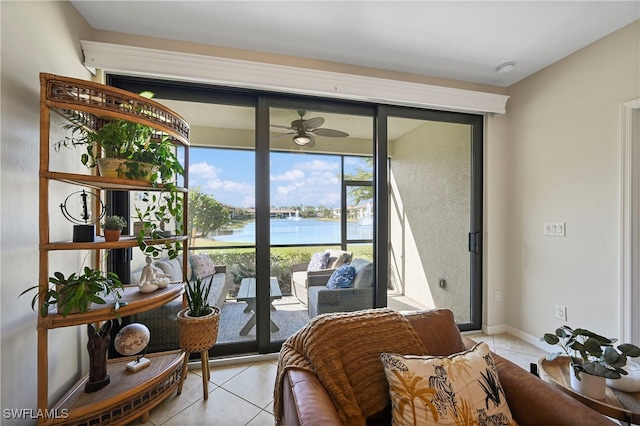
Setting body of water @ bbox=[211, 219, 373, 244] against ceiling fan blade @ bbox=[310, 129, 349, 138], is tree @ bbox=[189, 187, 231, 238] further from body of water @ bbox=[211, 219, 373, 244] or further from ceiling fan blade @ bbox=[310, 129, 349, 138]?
ceiling fan blade @ bbox=[310, 129, 349, 138]

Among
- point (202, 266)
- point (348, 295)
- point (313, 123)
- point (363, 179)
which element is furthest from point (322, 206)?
point (202, 266)

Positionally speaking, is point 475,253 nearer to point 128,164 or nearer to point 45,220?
point 128,164

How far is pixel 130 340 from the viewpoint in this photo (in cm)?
174

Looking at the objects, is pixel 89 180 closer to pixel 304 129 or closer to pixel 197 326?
pixel 197 326

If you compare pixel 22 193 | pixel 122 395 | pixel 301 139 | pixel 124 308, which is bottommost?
pixel 122 395

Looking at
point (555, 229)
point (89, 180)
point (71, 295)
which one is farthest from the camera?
point (555, 229)

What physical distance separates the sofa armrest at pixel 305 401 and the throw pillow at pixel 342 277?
1.60 meters

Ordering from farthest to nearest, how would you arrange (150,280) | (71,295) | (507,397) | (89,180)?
(150,280)
(89,180)
(71,295)
(507,397)

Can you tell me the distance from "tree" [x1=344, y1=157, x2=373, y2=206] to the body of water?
10.2 inches

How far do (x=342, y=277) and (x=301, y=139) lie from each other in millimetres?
1374

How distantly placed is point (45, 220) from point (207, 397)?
1.44 meters

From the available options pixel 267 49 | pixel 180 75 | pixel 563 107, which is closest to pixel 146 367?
pixel 180 75

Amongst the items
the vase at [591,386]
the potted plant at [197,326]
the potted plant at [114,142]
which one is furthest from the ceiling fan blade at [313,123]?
the vase at [591,386]

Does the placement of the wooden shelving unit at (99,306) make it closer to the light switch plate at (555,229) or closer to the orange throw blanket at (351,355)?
the orange throw blanket at (351,355)
